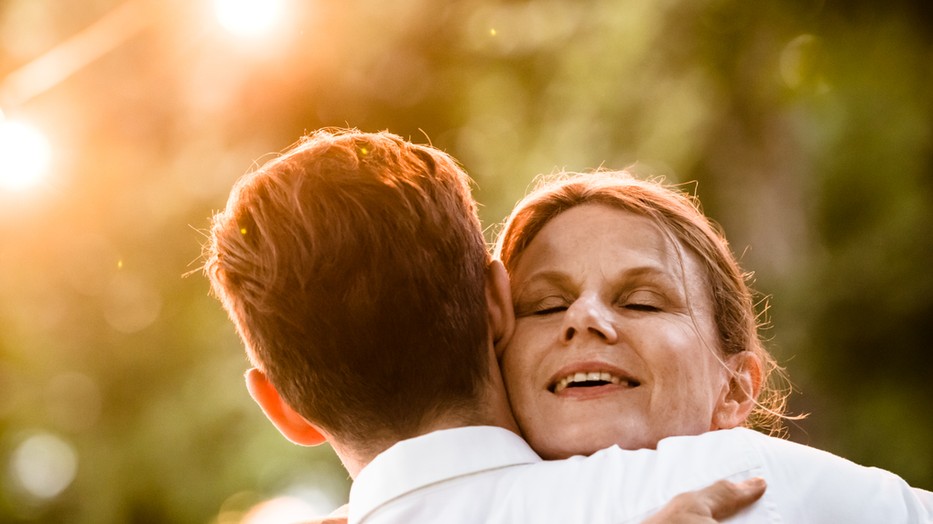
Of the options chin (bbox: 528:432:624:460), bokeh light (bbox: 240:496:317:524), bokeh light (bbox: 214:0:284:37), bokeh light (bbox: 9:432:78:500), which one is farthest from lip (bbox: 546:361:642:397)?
bokeh light (bbox: 9:432:78:500)

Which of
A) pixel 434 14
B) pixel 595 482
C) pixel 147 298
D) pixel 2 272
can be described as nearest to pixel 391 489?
pixel 595 482

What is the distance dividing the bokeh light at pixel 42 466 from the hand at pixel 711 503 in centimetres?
814

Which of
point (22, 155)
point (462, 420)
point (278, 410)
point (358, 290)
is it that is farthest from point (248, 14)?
point (462, 420)

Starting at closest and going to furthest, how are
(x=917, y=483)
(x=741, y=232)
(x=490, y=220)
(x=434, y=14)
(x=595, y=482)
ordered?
(x=595, y=482)
(x=741, y=232)
(x=917, y=483)
(x=490, y=220)
(x=434, y=14)

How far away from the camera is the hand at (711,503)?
2061 millimetres

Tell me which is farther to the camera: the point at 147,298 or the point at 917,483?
the point at 147,298

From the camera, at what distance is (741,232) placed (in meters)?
5.79

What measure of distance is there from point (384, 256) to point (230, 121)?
6591mm

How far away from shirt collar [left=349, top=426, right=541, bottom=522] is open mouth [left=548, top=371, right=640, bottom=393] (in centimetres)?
37

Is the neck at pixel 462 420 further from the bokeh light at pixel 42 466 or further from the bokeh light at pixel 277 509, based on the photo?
the bokeh light at pixel 42 466

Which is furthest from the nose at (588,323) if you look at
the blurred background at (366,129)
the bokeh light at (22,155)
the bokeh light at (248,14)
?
the bokeh light at (22,155)

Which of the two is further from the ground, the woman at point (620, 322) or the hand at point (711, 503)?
the woman at point (620, 322)

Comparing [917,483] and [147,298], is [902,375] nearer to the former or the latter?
[917,483]

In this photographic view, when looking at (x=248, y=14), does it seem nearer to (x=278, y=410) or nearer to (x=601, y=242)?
(x=601, y=242)
